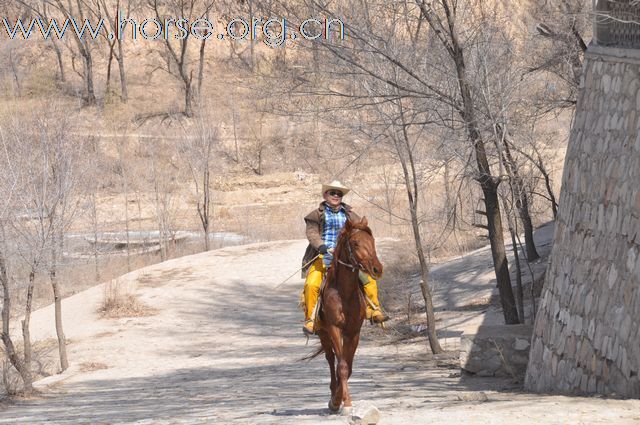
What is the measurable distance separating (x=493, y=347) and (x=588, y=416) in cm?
492

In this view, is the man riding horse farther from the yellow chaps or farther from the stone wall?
the stone wall

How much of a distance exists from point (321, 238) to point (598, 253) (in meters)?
2.81

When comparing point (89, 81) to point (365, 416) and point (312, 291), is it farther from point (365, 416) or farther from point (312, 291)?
point (365, 416)

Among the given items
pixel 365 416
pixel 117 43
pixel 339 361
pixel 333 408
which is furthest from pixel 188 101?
pixel 365 416

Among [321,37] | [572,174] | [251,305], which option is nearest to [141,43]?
[251,305]

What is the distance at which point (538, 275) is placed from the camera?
71.2 feet

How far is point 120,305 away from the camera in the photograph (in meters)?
27.2

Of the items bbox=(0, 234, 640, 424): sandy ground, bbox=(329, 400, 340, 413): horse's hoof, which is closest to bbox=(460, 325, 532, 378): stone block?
bbox=(0, 234, 640, 424): sandy ground

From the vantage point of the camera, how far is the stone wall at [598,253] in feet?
26.1

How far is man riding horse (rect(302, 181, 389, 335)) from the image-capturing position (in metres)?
10.1

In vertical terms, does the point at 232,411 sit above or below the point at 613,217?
below

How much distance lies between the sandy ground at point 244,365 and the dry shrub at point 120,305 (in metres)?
0.38

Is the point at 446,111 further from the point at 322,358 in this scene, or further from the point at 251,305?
the point at 251,305

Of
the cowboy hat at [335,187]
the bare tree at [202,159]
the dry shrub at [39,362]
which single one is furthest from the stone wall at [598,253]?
the bare tree at [202,159]
